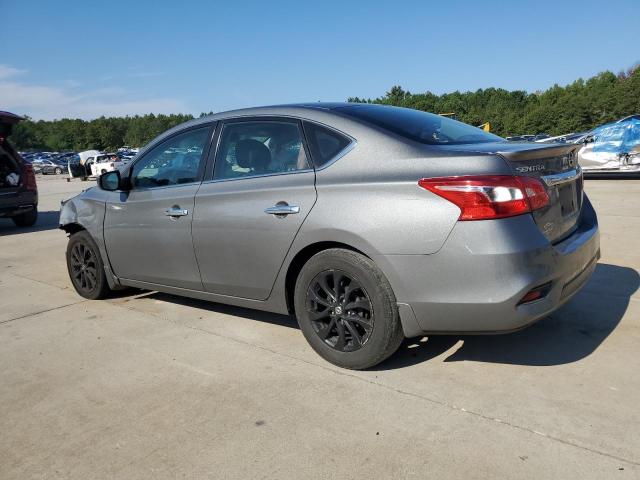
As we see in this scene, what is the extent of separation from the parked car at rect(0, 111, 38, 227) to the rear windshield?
8.48m

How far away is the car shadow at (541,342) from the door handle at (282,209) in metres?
1.08

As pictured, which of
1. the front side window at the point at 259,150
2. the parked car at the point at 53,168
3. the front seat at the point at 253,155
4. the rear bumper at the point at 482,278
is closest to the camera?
the rear bumper at the point at 482,278

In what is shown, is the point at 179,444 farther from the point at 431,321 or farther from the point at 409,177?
the point at 409,177

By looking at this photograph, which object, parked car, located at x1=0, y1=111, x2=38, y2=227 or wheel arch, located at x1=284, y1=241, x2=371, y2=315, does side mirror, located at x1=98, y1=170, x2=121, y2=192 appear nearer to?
wheel arch, located at x1=284, y1=241, x2=371, y2=315

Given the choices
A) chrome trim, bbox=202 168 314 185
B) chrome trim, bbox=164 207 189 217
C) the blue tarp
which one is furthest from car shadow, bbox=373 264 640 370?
the blue tarp

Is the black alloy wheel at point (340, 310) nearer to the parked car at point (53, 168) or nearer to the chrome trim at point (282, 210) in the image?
the chrome trim at point (282, 210)

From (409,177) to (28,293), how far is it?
447 centimetres

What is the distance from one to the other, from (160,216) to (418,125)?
2.08 m

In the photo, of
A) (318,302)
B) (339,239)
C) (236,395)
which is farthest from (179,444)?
(339,239)

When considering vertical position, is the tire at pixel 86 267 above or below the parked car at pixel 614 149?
below

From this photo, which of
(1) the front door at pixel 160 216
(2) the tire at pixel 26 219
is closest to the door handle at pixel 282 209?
(1) the front door at pixel 160 216

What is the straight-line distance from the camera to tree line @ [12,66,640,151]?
2504 inches

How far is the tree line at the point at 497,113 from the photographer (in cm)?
6359

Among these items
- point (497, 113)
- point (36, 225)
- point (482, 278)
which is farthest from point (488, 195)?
point (497, 113)
